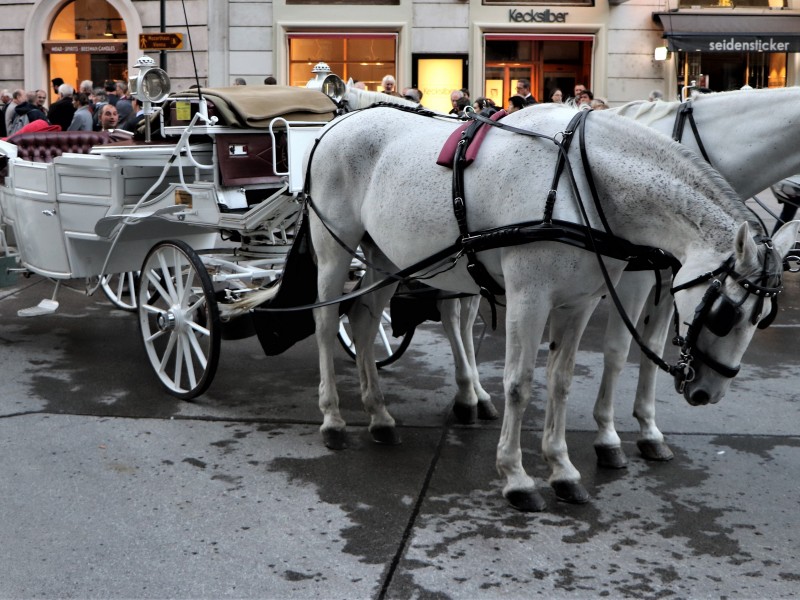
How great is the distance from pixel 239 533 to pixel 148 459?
1168 millimetres

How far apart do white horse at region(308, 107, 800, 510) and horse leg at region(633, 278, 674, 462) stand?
58 centimetres

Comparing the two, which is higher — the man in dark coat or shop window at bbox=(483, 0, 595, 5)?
shop window at bbox=(483, 0, 595, 5)

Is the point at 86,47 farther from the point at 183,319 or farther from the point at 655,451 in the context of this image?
the point at 655,451

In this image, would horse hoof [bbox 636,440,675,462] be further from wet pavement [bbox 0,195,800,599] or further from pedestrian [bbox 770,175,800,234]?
pedestrian [bbox 770,175,800,234]

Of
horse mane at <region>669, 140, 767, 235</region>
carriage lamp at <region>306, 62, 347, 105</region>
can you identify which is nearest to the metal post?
carriage lamp at <region>306, 62, 347, 105</region>

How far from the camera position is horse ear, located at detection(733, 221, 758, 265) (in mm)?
3912

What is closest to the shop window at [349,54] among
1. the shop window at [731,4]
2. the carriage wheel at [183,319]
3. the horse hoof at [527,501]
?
the shop window at [731,4]

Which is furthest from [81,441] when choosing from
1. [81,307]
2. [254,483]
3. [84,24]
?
[84,24]

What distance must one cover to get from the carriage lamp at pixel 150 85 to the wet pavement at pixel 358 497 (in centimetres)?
183

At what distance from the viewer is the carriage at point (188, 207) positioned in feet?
21.4

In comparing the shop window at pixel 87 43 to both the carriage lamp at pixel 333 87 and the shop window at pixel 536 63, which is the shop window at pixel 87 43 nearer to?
the shop window at pixel 536 63

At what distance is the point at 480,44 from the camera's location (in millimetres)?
20484

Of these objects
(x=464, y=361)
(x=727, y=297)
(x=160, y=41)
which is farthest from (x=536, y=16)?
(x=727, y=297)

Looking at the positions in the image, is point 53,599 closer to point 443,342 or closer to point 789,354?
point 443,342
